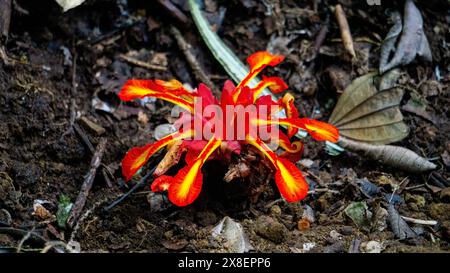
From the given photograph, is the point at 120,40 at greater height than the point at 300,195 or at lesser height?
greater

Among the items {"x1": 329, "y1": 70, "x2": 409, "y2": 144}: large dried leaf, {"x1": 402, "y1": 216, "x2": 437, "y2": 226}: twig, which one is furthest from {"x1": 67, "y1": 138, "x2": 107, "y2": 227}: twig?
{"x1": 402, "y1": 216, "x2": 437, "y2": 226}: twig

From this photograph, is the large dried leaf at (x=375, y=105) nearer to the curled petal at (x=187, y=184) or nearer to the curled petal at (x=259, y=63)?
the curled petal at (x=259, y=63)

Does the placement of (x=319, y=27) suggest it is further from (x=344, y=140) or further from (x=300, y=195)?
(x=300, y=195)

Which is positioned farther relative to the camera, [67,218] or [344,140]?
[344,140]

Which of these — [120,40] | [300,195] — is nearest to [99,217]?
[300,195]

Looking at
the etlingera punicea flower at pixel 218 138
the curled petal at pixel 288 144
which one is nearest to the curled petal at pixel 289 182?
the etlingera punicea flower at pixel 218 138

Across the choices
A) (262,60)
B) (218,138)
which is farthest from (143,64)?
(218,138)
